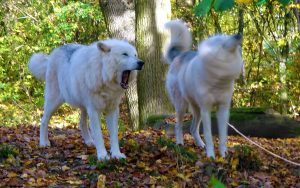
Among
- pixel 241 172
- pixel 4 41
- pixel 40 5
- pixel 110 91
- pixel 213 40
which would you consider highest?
pixel 40 5

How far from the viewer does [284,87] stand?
17844 mm

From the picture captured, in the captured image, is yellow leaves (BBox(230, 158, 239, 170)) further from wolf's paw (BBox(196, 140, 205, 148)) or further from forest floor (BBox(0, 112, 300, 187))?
wolf's paw (BBox(196, 140, 205, 148))

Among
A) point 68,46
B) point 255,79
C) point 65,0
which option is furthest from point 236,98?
point 68,46

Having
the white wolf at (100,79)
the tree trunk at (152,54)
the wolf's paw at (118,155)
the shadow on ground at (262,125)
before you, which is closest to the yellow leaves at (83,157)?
the white wolf at (100,79)

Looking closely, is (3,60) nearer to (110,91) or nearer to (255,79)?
(255,79)

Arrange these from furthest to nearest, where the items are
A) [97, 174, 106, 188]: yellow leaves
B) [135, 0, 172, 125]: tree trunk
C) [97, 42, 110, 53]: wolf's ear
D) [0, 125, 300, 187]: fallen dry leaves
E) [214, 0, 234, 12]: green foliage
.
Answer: [135, 0, 172, 125]: tree trunk < [97, 42, 110, 53]: wolf's ear < [0, 125, 300, 187]: fallen dry leaves < [97, 174, 106, 188]: yellow leaves < [214, 0, 234, 12]: green foliage

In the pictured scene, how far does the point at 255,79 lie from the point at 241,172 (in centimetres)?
1478

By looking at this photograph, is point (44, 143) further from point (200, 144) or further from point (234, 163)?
point (234, 163)

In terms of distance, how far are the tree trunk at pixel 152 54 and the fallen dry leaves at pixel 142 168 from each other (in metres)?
4.16

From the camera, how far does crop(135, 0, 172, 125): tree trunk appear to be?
11.0 metres

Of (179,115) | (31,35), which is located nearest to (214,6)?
(179,115)

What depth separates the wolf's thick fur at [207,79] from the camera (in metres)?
5.62

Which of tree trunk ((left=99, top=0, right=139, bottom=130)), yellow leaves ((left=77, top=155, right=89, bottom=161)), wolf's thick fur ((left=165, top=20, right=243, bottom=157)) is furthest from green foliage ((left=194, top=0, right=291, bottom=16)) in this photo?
tree trunk ((left=99, top=0, right=139, bottom=130))

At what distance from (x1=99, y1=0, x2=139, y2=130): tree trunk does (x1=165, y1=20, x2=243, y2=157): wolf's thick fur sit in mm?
4433
